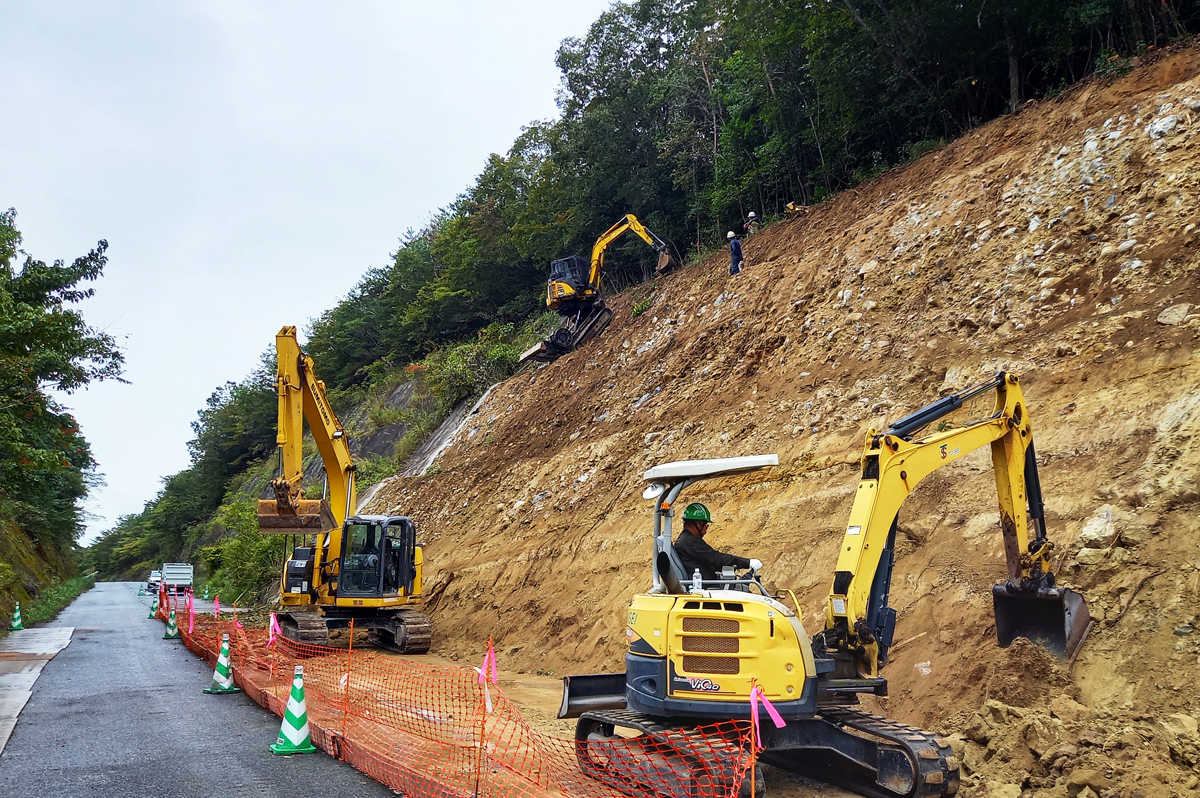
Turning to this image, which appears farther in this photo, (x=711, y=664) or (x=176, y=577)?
(x=176, y=577)

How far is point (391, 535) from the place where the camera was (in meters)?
16.0

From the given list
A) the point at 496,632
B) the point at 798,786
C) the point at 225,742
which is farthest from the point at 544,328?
the point at 798,786

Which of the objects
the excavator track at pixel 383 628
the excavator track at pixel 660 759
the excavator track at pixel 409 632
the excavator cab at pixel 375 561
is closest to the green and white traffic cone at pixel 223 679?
the excavator track at pixel 383 628

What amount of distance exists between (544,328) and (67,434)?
14960 mm

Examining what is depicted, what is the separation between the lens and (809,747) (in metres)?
5.55

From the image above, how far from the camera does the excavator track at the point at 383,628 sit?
14.5m

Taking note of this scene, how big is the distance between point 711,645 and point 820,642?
0.96 m

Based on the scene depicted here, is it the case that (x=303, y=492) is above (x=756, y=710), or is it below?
above

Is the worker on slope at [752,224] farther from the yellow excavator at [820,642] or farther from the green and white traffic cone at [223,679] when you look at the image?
the green and white traffic cone at [223,679]

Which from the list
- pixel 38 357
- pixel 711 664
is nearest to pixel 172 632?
pixel 38 357

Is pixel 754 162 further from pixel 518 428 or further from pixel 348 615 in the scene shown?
pixel 348 615

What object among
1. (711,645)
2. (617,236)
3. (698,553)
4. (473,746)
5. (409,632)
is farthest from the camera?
(617,236)

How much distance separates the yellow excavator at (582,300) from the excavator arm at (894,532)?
696 inches

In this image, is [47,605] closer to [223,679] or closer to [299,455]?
[299,455]
